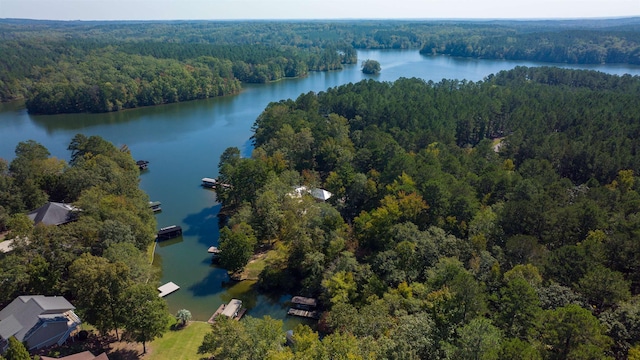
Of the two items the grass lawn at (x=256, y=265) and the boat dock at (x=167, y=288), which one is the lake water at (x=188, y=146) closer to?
the boat dock at (x=167, y=288)

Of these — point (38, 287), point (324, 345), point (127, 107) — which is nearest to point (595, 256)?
point (324, 345)

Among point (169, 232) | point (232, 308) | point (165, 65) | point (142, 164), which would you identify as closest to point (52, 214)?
point (169, 232)

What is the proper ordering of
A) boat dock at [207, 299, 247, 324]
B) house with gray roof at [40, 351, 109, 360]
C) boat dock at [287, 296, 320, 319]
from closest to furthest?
house with gray roof at [40, 351, 109, 360], boat dock at [207, 299, 247, 324], boat dock at [287, 296, 320, 319]

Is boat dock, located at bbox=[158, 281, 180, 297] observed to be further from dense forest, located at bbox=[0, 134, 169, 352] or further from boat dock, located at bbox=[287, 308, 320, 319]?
boat dock, located at bbox=[287, 308, 320, 319]

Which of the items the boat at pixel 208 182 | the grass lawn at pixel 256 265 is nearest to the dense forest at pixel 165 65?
the boat at pixel 208 182

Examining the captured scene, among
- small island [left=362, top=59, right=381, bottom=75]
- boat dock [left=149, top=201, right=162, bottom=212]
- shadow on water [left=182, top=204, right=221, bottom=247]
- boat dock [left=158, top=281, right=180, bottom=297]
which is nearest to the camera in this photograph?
boat dock [left=158, top=281, right=180, bottom=297]

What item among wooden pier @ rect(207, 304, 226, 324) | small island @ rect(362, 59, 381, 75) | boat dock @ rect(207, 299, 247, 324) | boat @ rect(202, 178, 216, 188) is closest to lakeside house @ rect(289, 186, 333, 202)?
boat dock @ rect(207, 299, 247, 324)
